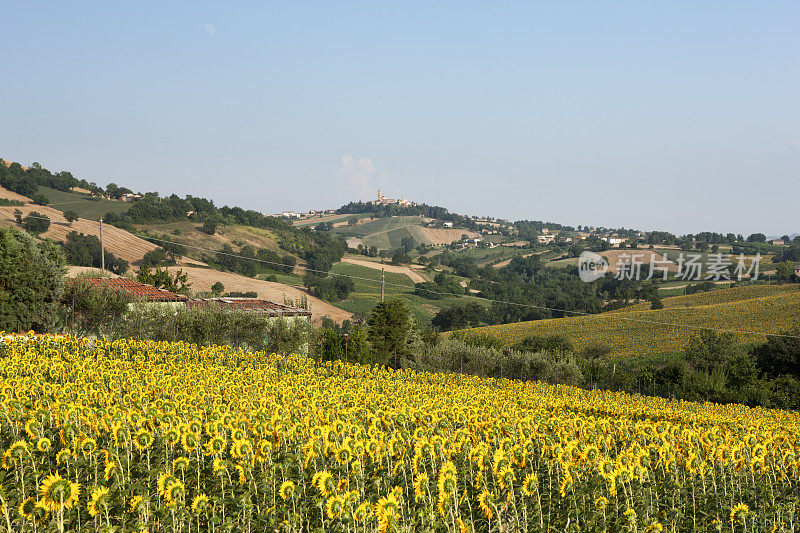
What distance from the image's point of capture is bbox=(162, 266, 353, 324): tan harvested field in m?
93.4

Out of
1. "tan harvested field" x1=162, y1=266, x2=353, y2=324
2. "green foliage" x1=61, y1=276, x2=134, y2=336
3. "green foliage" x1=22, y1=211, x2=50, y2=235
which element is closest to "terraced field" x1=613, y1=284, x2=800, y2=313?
"tan harvested field" x1=162, y1=266, x2=353, y2=324

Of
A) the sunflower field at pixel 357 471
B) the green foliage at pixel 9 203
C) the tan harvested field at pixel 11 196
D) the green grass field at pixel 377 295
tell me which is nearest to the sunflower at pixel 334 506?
the sunflower field at pixel 357 471

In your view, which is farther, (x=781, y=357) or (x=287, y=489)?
(x=781, y=357)

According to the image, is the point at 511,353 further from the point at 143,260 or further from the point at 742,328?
the point at 143,260

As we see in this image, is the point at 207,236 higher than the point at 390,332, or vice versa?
the point at 207,236

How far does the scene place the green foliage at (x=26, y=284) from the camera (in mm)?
31328

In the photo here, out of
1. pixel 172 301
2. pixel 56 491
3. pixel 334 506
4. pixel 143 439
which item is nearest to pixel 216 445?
pixel 143 439

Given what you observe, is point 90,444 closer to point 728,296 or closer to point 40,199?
point 728,296

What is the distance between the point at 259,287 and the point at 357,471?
310 ft

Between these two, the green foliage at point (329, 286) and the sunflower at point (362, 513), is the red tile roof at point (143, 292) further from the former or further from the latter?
the green foliage at point (329, 286)

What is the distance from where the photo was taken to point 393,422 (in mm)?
10797

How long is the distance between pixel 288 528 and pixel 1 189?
14846cm

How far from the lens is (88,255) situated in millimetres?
98625

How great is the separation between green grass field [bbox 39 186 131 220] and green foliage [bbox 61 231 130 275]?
104ft
